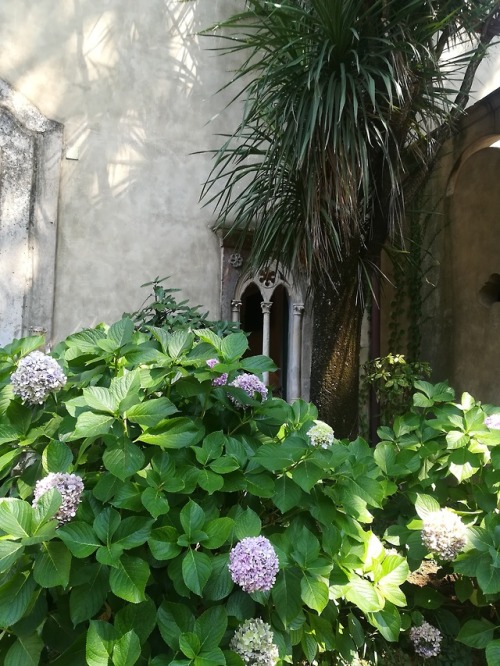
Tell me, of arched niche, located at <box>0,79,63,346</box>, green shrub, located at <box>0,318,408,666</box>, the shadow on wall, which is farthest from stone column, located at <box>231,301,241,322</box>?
green shrub, located at <box>0,318,408,666</box>

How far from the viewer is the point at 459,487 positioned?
1.53 meters

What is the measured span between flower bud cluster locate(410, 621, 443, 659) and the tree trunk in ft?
5.42

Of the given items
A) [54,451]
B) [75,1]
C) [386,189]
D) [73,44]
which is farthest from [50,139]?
[54,451]

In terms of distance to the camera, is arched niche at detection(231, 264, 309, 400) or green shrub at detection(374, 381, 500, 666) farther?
arched niche at detection(231, 264, 309, 400)

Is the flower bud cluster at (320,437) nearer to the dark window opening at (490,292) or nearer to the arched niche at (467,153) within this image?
the arched niche at (467,153)

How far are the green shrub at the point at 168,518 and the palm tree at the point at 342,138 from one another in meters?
1.76

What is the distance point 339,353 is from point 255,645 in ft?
7.44

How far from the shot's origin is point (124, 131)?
3.90 m

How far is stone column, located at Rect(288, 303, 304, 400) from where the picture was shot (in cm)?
417

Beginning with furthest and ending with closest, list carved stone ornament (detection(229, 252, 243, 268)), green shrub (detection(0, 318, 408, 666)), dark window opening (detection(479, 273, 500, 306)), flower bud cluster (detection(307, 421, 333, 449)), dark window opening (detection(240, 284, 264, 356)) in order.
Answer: dark window opening (detection(240, 284, 264, 356)), dark window opening (detection(479, 273, 500, 306)), carved stone ornament (detection(229, 252, 243, 268)), flower bud cluster (detection(307, 421, 333, 449)), green shrub (detection(0, 318, 408, 666))

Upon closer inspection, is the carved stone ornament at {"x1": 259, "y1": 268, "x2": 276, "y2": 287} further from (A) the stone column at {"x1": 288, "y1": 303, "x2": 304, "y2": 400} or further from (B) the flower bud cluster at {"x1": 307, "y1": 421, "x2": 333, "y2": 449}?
(B) the flower bud cluster at {"x1": 307, "y1": 421, "x2": 333, "y2": 449}

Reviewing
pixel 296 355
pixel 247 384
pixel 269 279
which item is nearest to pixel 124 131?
pixel 269 279

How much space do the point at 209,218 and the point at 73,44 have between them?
1468 mm

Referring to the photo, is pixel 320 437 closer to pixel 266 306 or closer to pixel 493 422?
pixel 493 422
